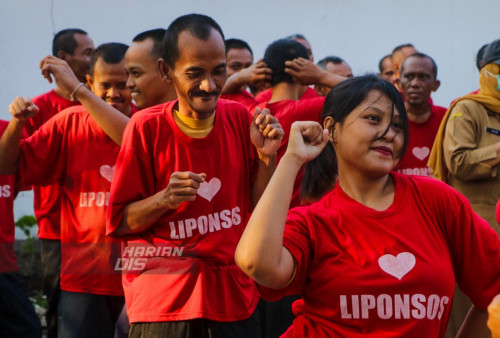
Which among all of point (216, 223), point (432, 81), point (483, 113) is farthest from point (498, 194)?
point (216, 223)

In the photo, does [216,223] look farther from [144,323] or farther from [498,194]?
[498,194]

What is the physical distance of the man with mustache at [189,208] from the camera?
3.22 meters

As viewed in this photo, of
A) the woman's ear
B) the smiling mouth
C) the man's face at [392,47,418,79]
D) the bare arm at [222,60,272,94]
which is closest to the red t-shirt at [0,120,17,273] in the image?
the bare arm at [222,60,272,94]

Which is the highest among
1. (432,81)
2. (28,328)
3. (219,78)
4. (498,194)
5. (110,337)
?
(219,78)

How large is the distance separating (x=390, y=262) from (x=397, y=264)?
0.07ft

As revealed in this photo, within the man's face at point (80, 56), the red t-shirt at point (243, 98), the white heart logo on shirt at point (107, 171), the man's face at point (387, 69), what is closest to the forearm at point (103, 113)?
the white heart logo on shirt at point (107, 171)

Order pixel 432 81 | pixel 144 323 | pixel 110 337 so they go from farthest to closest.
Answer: pixel 432 81 < pixel 110 337 < pixel 144 323

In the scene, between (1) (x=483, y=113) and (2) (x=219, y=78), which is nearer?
(2) (x=219, y=78)

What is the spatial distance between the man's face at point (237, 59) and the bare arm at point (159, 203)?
3605 mm

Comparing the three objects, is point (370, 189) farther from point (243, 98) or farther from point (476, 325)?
point (243, 98)

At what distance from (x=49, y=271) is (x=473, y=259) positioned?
133 inches

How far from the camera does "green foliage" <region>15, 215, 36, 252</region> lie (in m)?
7.59

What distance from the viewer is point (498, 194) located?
5078 millimetres

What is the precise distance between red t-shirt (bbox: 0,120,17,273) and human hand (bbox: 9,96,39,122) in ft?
3.21
